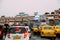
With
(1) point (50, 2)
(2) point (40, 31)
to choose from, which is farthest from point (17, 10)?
(2) point (40, 31)

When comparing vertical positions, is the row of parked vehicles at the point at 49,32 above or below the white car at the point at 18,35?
below

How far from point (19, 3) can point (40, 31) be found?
768 cm

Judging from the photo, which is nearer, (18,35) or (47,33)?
(18,35)

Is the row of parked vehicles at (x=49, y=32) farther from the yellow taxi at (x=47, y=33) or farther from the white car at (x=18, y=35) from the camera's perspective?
the white car at (x=18, y=35)

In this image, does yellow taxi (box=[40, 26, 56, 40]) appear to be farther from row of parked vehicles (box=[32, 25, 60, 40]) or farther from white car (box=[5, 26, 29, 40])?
white car (box=[5, 26, 29, 40])

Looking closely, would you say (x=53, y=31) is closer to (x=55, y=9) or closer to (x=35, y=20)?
(x=35, y=20)

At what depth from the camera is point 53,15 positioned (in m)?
17.3

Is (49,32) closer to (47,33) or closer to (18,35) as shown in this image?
(47,33)

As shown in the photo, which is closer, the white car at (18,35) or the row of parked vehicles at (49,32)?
the white car at (18,35)

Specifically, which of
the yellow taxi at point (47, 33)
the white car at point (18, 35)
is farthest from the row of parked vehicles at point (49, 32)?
the white car at point (18, 35)

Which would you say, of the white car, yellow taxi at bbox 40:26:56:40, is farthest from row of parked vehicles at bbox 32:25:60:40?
the white car

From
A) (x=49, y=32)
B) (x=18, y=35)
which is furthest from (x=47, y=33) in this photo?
(x=18, y=35)

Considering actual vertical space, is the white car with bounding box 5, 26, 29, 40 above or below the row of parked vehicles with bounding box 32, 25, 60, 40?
above

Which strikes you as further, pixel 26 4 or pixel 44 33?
pixel 26 4
